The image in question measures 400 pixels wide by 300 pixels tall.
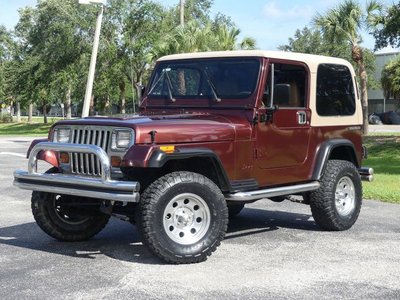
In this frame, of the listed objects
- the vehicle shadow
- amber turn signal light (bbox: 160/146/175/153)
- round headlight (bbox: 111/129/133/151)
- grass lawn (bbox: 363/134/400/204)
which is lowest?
grass lawn (bbox: 363/134/400/204)

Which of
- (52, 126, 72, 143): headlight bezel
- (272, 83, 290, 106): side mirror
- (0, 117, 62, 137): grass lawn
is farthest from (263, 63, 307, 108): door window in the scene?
(0, 117, 62, 137): grass lawn

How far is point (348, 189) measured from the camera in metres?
7.81

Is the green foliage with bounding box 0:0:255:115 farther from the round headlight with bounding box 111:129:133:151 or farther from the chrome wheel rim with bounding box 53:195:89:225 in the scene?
the round headlight with bounding box 111:129:133:151

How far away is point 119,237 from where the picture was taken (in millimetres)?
7121

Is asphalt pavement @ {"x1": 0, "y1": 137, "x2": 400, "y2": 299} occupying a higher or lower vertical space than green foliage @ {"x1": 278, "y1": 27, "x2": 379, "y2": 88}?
lower

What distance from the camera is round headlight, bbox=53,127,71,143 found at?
20.2 feet

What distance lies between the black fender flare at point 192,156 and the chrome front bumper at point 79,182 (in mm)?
277

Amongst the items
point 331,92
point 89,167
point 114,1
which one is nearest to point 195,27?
point 114,1

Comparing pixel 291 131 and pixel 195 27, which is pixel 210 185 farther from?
pixel 195 27

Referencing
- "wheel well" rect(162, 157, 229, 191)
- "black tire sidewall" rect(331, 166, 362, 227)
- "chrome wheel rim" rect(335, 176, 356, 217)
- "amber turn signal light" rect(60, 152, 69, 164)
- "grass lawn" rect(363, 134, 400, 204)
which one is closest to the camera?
"wheel well" rect(162, 157, 229, 191)

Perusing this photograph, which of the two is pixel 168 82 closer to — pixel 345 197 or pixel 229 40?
pixel 345 197

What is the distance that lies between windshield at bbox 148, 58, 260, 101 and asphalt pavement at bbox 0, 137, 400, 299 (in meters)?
1.72

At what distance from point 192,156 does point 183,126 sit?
306 millimetres

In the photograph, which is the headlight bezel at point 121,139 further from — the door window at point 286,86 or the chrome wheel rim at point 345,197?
the chrome wheel rim at point 345,197
